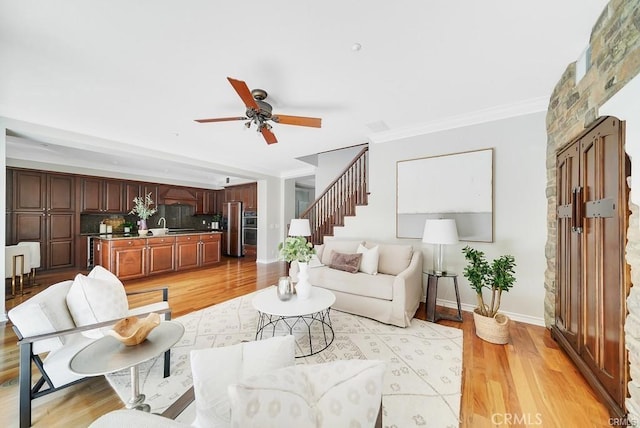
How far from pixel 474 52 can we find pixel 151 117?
147 inches

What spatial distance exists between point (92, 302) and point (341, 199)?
3804mm

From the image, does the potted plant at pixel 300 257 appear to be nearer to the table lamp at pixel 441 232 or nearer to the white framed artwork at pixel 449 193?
the table lamp at pixel 441 232

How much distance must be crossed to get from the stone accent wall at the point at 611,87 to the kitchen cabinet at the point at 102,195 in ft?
27.6

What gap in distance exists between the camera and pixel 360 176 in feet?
15.1

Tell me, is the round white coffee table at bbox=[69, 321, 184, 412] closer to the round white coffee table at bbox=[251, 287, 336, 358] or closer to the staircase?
the round white coffee table at bbox=[251, 287, 336, 358]

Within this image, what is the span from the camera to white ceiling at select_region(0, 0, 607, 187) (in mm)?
1652

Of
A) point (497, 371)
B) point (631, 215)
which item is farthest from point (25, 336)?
point (631, 215)

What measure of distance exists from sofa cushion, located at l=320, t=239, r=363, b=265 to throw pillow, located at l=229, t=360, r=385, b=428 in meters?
3.04

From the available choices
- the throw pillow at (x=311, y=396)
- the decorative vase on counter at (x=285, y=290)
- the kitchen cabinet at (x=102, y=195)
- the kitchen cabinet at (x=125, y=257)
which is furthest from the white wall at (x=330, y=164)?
the kitchen cabinet at (x=102, y=195)

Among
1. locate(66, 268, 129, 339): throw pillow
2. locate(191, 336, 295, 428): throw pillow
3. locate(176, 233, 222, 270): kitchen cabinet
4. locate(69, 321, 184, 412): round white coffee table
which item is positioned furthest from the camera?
locate(176, 233, 222, 270): kitchen cabinet

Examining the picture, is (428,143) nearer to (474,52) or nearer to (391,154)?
(391,154)

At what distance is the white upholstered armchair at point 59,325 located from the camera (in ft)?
4.96

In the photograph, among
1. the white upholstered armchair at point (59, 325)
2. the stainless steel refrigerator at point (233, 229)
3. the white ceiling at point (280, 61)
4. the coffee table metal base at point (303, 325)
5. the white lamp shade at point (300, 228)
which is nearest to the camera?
the white upholstered armchair at point (59, 325)

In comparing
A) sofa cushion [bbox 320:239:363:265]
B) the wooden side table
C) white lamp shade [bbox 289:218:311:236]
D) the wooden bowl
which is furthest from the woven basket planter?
the wooden bowl
